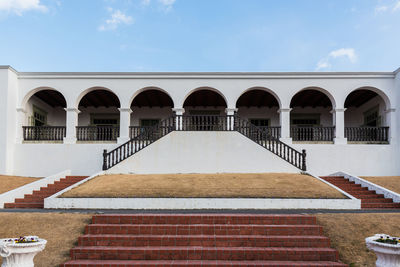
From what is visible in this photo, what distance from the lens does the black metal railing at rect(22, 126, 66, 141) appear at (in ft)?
47.3

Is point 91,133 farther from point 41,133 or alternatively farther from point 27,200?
point 27,200

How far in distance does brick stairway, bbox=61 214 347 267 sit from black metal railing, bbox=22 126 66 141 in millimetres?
9739

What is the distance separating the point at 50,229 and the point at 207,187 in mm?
4586

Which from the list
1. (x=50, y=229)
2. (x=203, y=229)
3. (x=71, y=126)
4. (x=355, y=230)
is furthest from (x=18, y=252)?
(x=71, y=126)

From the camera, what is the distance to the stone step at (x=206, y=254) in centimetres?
532

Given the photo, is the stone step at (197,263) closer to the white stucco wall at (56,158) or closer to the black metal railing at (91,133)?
the white stucco wall at (56,158)

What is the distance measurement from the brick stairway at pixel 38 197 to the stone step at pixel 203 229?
4.05 m

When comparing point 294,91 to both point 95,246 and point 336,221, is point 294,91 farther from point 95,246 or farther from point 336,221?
point 95,246

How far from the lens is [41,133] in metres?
15.1

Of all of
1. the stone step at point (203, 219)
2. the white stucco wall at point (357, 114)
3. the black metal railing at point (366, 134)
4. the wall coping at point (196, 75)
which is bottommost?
the stone step at point (203, 219)

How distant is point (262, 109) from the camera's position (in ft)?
61.0

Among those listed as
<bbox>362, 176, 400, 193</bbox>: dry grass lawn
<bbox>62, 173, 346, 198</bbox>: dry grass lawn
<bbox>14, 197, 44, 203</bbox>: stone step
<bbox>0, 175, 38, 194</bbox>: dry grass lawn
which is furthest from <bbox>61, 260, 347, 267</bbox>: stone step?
<bbox>0, 175, 38, 194</bbox>: dry grass lawn

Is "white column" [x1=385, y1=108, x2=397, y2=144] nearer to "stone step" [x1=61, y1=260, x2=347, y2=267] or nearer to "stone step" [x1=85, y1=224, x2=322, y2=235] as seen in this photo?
"stone step" [x1=85, y1=224, x2=322, y2=235]

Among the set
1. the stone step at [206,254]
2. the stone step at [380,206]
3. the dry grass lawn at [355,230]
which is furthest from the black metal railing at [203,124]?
the stone step at [206,254]
